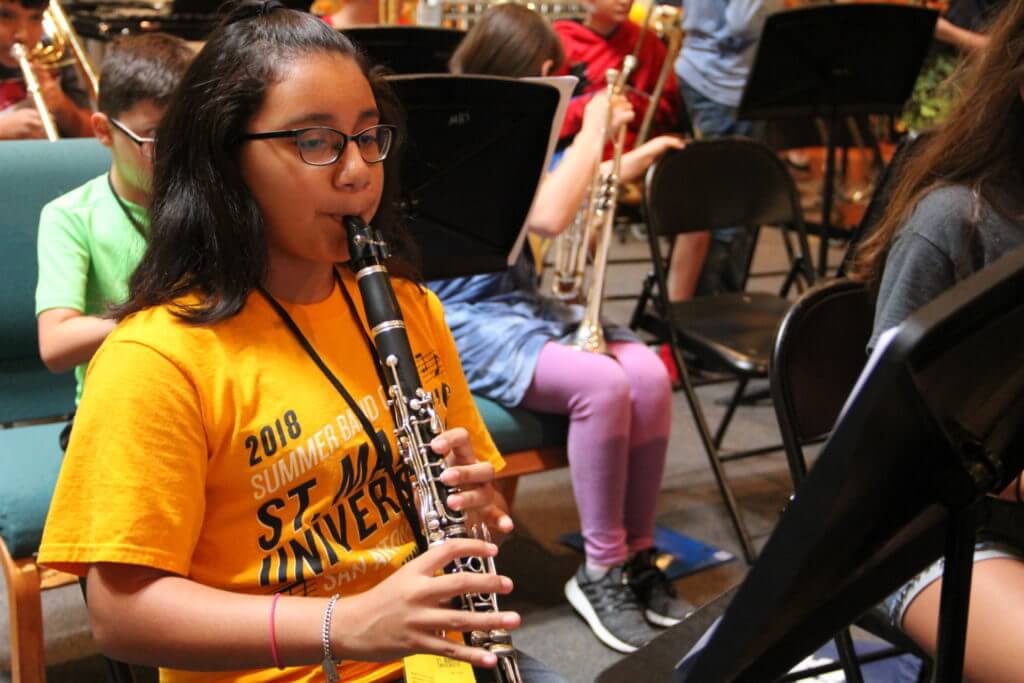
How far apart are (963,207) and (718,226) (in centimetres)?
133

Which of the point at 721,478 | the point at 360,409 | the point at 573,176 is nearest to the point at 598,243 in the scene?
the point at 573,176

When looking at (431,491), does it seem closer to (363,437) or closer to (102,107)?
(363,437)

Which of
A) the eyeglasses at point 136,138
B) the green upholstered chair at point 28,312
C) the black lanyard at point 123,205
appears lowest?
the green upholstered chair at point 28,312

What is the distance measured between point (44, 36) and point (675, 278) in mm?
2058

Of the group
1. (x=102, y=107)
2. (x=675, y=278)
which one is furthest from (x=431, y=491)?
(x=675, y=278)

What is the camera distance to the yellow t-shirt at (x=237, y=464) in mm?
860

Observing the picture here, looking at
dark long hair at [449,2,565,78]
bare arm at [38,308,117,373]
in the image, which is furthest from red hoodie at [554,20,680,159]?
bare arm at [38,308,117,373]

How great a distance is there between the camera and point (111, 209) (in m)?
1.62

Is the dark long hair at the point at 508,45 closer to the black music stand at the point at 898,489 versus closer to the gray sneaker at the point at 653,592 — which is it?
the gray sneaker at the point at 653,592

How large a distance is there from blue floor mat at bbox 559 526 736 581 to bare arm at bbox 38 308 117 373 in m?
1.27

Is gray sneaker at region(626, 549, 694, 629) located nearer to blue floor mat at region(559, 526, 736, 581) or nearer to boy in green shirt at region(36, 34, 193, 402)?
blue floor mat at region(559, 526, 736, 581)

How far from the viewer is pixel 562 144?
2270 millimetres

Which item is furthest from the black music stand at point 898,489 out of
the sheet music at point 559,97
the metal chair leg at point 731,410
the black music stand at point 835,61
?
the black music stand at point 835,61

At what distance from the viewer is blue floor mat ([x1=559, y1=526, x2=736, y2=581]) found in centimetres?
228
